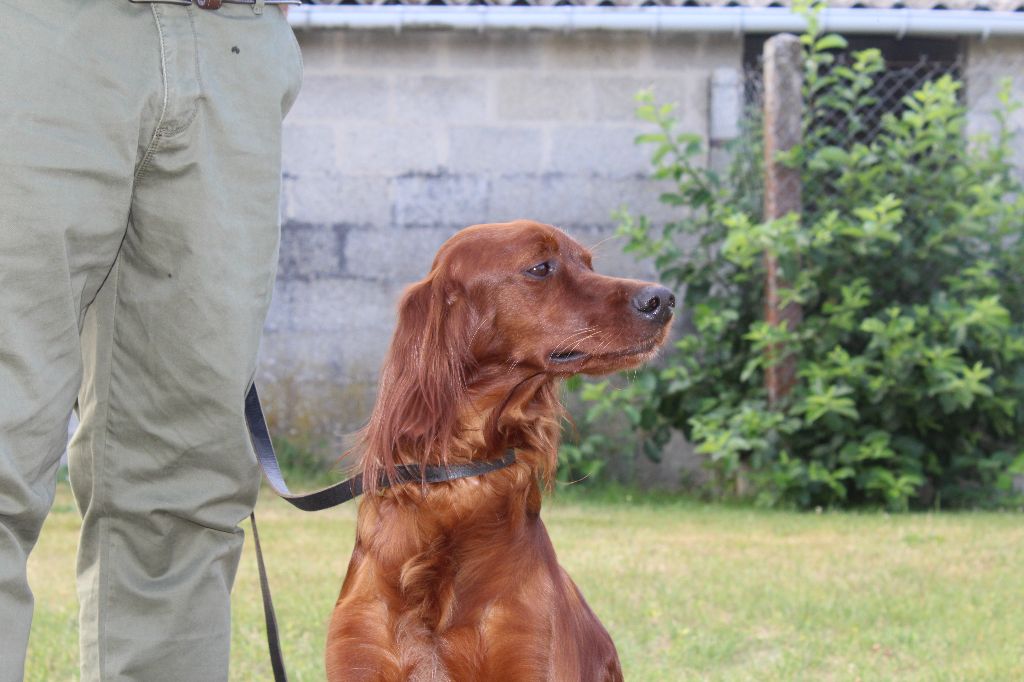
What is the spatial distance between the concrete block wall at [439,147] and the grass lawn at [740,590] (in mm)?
1450

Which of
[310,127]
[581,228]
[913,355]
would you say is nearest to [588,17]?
[581,228]

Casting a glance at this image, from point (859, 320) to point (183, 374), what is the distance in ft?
15.2

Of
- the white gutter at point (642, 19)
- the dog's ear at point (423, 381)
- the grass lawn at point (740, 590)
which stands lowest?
the grass lawn at point (740, 590)

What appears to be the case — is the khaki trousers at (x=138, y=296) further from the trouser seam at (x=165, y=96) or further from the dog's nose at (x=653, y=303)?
the dog's nose at (x=653, y=303)

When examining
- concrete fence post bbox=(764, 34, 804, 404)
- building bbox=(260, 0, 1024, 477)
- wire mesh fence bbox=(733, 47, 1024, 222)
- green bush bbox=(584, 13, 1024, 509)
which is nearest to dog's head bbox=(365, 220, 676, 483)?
green bush bbox=(584, 13, 1024, 509)

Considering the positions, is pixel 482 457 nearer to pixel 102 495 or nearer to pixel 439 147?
pixel 102 495

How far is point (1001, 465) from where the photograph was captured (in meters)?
6.29

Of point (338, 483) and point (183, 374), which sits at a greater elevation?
point (183, 374)

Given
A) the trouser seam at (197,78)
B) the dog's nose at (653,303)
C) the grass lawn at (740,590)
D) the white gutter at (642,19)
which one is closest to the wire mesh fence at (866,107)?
the white gutter at (642,19)

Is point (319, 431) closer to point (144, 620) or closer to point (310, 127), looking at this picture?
point (310, 127)

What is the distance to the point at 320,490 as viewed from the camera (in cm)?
250

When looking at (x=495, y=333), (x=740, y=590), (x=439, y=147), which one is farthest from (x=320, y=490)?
(x=439, y=147)

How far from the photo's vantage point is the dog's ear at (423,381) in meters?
2.36

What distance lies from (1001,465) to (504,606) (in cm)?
475
